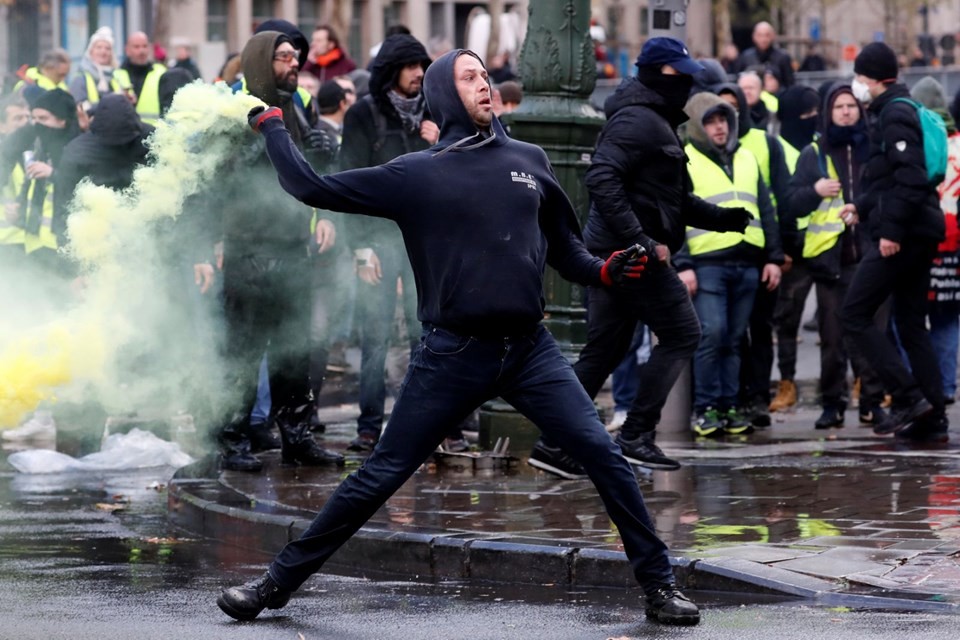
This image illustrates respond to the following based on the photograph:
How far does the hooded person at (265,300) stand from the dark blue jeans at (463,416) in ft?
10.5

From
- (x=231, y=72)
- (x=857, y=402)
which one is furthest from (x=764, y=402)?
(x=231, y=72)

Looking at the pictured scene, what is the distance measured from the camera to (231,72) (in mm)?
13125

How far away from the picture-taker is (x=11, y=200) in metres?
12.7

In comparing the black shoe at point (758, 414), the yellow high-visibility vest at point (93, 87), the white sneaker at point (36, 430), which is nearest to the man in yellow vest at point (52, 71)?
the yellow high-visibility vest at point (93, 87)

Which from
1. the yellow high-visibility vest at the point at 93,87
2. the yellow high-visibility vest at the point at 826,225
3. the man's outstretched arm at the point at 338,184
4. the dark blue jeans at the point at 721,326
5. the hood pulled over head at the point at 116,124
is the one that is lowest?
the dark blue jeans at the point at 721,326

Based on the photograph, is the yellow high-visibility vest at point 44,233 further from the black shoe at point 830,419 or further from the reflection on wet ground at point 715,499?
the black shoe at point 830,419

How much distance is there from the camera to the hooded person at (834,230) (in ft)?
39.3

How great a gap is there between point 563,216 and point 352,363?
29.3ft

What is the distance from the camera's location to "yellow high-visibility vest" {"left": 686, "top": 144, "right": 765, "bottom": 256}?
11.3m

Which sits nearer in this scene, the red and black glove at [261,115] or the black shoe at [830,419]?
the red and black glove at [261,115]

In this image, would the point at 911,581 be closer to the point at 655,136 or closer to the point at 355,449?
the point at 655,136

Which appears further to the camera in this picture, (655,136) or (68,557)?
(655,136)

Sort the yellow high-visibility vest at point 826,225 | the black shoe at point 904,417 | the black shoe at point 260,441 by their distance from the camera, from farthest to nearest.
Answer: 1. the yellow high-visibility vest at point 826,225
2. the black shoe at point 260,441
3. the black shoe at point 904,417

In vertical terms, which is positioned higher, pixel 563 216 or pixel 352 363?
pixel 563 216
